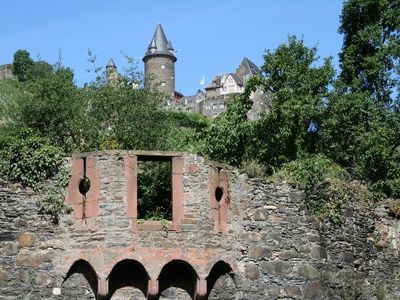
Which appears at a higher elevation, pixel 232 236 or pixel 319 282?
pixel 232 236

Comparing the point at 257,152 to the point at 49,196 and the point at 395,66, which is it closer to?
the point at 395,66

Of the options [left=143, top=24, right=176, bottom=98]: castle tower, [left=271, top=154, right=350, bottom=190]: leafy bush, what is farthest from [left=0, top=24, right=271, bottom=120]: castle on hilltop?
[left=271, top=154, right=350, bottom=190]: leafy bush

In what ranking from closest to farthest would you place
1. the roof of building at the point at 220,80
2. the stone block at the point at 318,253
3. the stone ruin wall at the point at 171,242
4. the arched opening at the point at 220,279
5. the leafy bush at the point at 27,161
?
the stone ruin wall at the point at 171,242, the leafy bush at the point at 27,161, the arched opening at the point at 220,279, the stone block at the point at 318,253, the roof of building at the point at 220,80

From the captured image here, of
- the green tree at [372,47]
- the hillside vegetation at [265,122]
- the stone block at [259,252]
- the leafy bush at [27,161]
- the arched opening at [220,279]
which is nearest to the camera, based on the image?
the leafy bush at [27,161]

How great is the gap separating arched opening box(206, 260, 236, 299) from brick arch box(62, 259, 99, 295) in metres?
2.71

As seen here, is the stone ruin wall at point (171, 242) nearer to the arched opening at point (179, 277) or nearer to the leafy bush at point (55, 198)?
the arched opening at point (179, 277)

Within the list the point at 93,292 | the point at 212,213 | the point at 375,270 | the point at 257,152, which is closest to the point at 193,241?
the point at 212,213

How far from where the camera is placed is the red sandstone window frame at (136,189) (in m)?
16.6

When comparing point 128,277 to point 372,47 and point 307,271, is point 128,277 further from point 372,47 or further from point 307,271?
point 372,47

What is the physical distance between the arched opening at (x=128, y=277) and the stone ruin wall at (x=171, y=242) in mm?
26

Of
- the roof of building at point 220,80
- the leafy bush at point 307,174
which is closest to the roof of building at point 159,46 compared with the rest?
the roof of building at point 220,80

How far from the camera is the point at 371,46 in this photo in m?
Result: 32.5

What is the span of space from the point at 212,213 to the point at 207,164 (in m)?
1.19

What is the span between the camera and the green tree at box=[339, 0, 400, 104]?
1236 inches
